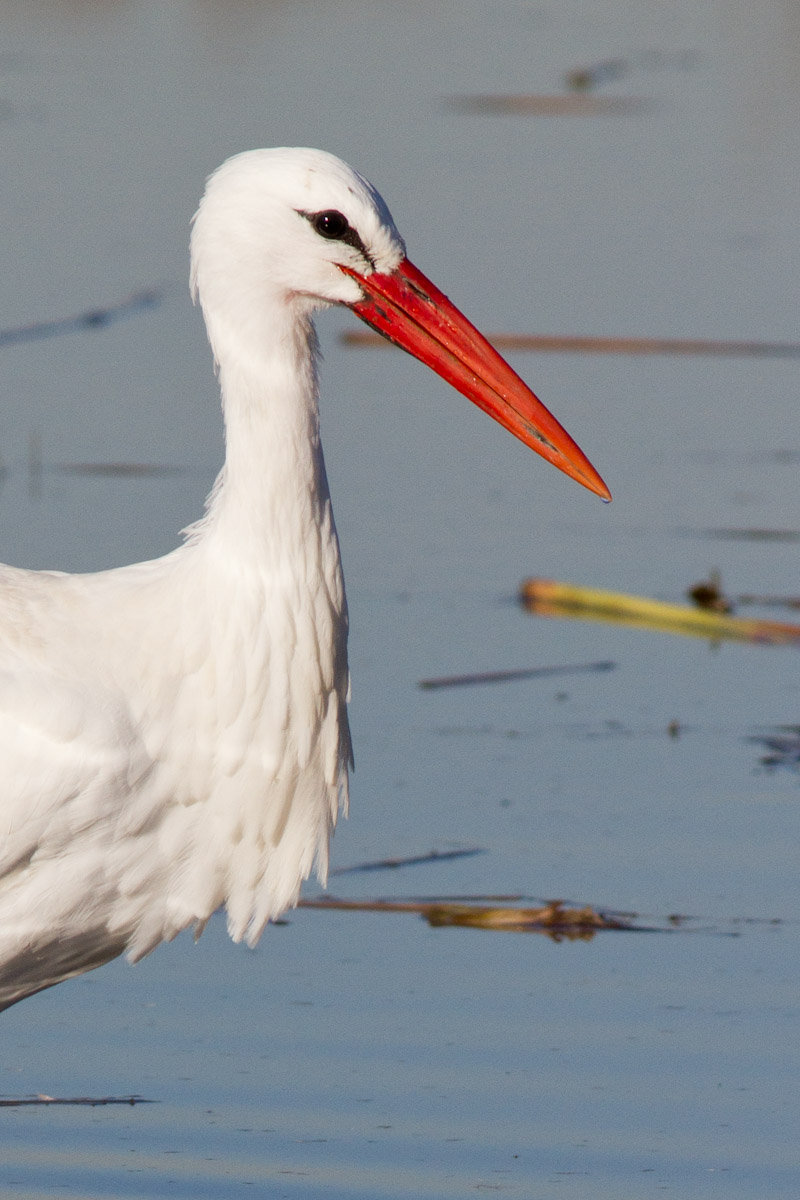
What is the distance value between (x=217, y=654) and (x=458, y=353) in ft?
2.87

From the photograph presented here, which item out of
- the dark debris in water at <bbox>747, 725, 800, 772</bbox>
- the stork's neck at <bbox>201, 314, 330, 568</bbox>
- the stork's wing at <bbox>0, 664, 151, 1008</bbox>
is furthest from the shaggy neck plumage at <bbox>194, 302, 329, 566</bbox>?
the dark debris in water at <bbox>747, 725, 800, 772</bbox>

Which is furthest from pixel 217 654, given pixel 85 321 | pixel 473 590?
pixel 85 321

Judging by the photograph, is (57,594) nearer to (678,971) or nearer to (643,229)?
(678,971)

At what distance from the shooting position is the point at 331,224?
4922 millimetres

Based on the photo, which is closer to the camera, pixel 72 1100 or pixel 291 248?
pixel 291 248

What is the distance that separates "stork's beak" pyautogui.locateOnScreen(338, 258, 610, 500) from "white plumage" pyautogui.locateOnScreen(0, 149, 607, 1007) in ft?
0.04

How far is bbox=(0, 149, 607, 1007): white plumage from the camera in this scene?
16.1ft

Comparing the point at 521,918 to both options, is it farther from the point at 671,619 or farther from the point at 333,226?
the point at 671,619

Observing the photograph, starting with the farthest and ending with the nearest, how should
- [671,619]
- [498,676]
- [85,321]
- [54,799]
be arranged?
1. [85,321]
2. [671,619]
3. [498,676]
4. [54,799]

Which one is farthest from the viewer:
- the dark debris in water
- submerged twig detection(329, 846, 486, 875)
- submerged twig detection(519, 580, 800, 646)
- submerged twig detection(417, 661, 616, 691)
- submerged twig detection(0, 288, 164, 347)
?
submerged twig detection(0, 288, 164, 347)

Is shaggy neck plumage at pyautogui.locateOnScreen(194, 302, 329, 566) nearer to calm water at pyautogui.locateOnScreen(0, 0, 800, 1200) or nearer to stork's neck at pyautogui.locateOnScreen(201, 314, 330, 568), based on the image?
stork's neck at pyautogui.locateOnScreen(201, 314, 330, 568)

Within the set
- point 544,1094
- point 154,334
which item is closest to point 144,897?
point 544,1094

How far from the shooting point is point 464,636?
27.1ft

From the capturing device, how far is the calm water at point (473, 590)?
547 cm
